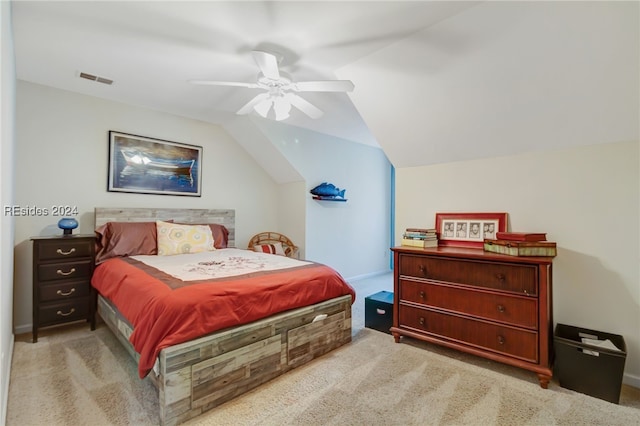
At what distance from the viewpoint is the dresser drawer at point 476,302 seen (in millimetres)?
2002

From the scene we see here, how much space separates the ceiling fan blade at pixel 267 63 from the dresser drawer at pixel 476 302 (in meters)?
1.99

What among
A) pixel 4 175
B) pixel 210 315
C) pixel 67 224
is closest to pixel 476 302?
pixel 210 315

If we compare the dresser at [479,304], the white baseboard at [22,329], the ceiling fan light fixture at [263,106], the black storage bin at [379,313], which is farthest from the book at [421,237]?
the white baseboard at [22,329]

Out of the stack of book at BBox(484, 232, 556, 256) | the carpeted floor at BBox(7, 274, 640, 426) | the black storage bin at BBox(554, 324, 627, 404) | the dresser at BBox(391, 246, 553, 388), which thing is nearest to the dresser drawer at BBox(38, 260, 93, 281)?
the carpeted floor at BBox(7, 274, 640, 426)

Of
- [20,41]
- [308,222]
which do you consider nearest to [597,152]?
[308,222]

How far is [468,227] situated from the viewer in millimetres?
2648

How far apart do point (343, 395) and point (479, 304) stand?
46.9 inches

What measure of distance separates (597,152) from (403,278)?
167cm

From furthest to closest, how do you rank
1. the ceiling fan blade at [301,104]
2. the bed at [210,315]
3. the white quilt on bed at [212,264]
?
the ceiling fan blade at [301,104] < the white quilt on bed at [212,264] < the bed at [210,315]

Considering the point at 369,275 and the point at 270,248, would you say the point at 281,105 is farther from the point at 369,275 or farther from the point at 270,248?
the point at 369,275

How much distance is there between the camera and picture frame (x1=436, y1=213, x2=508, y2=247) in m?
2.51

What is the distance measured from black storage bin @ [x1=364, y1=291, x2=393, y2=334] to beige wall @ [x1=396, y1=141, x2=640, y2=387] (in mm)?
1228

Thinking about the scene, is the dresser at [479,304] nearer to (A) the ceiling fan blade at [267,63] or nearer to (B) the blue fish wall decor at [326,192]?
(A) the ceiling fan blade at [267,63]

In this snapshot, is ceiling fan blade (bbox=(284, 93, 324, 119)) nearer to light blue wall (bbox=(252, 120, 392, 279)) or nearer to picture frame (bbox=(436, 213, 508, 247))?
light blue wall (bbox=(252, 120, 392, 279))
